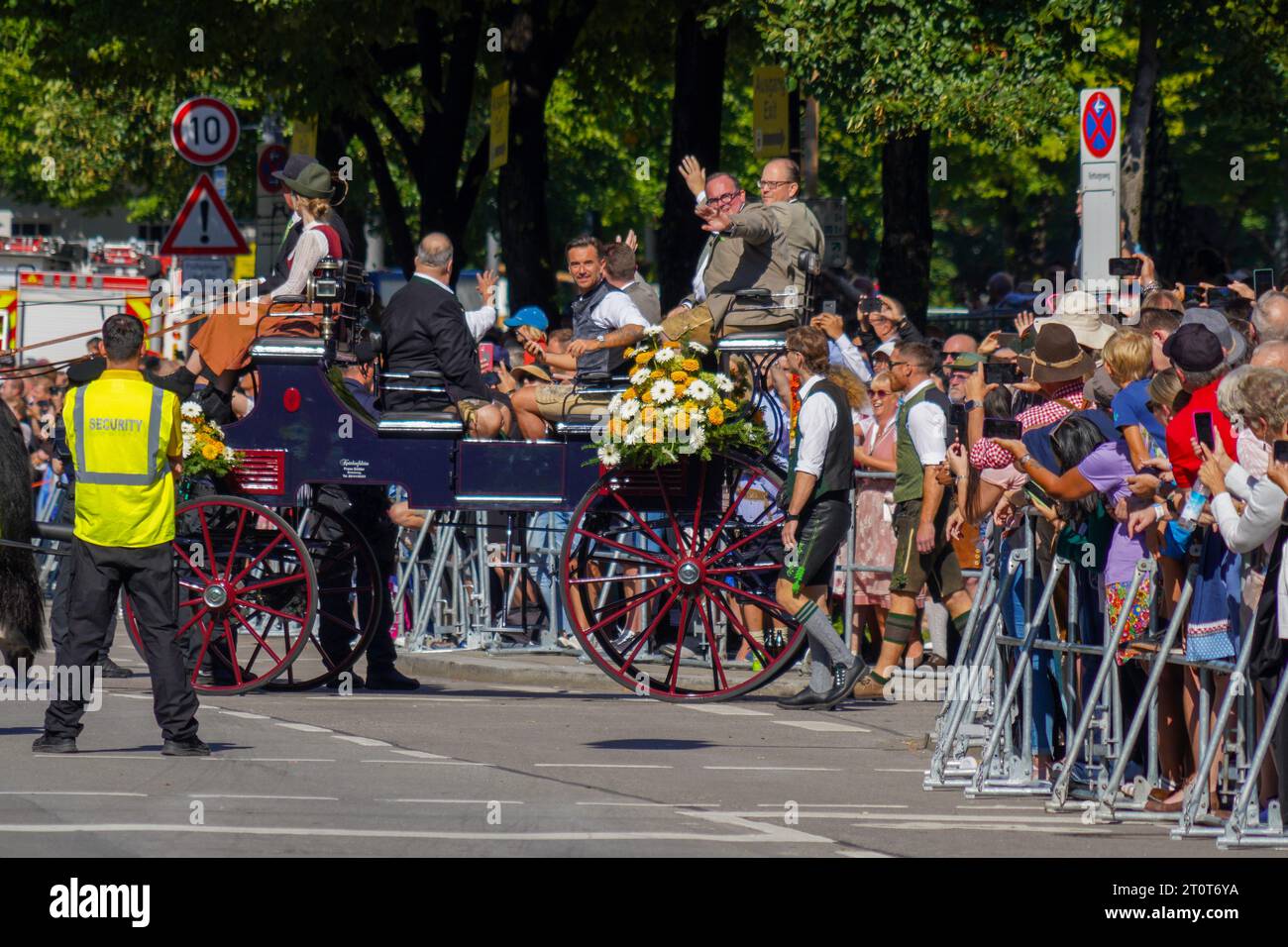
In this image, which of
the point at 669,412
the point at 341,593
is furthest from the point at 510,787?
the point at 341,593

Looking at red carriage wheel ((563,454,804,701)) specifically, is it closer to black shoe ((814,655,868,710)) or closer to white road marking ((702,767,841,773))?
black shoe ((814,655,868,710))

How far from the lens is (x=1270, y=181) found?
44.2 m

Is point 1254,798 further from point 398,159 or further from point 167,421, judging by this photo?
point 398,159

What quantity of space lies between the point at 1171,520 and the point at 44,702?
6.83 metres

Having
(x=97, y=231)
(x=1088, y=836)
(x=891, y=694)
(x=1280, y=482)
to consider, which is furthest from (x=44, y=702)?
(x=97, y=231)

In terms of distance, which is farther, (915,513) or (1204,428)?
(915,513)

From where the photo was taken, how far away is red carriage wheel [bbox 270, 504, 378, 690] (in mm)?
14227

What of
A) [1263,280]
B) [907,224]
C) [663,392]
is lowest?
[663,392]

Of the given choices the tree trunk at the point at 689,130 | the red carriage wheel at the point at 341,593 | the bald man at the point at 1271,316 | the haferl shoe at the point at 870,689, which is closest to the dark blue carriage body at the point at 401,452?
the red carriage wheel at the point at 341,593

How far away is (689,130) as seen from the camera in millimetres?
22281

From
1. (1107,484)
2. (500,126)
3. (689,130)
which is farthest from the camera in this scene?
(689,130)

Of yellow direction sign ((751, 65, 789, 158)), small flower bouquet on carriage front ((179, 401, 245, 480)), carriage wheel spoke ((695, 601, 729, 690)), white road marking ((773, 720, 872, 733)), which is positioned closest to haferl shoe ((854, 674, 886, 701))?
carriage wheel spoke ((695, 601, 729, 690))

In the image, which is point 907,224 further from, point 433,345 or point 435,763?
point 435,763

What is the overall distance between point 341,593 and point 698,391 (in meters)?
2.66
